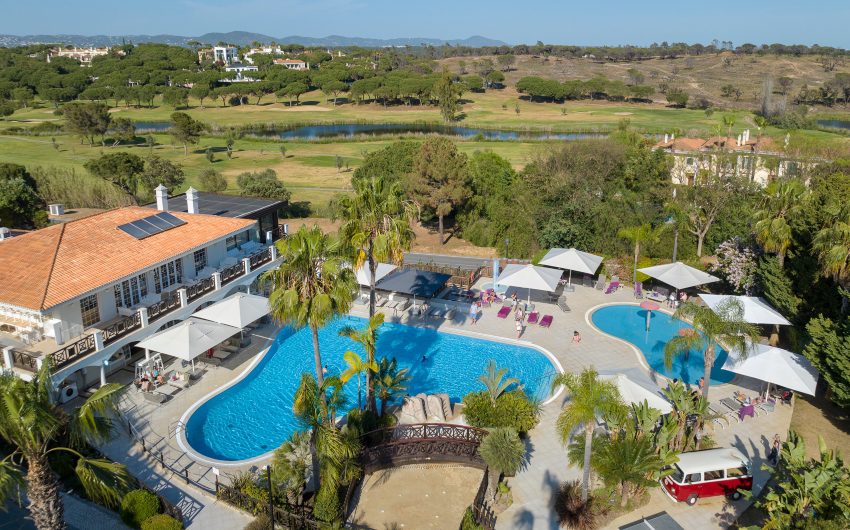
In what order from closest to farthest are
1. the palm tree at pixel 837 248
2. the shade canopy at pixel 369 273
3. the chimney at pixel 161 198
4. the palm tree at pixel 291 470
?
the palm tree at pixel 291 470
the palm tree at pixel 837 248
the chimney at pixel 161 198
the shade canopy at pixel 369 273

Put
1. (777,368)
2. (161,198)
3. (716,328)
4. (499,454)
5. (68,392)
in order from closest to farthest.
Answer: (499,454), (716,328), (777,368), (68,392), (161,198)

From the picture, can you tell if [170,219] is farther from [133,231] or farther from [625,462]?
[625,462]

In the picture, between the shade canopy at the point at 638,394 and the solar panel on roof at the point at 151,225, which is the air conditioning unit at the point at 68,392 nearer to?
the solar panel on roof at the point at 151,225

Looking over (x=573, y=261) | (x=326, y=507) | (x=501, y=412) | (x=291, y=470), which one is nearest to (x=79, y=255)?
(x=291, y=470)

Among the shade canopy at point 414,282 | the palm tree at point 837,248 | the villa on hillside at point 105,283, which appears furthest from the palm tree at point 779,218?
the villa on hillside at point 105,283

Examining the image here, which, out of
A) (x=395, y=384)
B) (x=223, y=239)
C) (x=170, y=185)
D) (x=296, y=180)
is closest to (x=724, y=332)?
(x=395, y=384)

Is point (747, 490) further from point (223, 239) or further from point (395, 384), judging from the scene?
point (223, 239)
